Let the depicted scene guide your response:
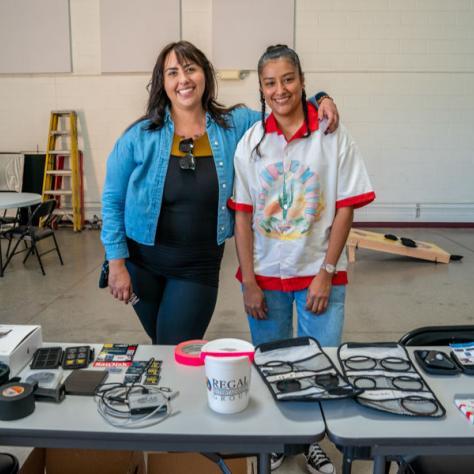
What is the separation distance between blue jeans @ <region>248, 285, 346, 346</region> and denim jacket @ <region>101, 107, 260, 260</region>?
0.32 meters

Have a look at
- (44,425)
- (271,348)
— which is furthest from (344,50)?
(44,425)

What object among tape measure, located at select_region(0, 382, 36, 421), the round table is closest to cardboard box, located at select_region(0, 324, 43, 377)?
tape measure, located at select_region(0, 382, 36, 421)

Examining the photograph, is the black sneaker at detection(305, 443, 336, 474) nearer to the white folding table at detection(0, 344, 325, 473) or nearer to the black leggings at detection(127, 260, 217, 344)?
the black leggings at detection(127, 260, 217, 344)

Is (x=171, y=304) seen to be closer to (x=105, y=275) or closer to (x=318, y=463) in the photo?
(x=105, y=275)

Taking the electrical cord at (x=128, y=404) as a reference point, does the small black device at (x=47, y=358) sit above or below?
above

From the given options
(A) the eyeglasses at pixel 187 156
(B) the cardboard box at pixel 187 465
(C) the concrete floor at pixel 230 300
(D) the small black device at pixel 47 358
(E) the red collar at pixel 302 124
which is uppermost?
(E) the red collar at pixel 302 124

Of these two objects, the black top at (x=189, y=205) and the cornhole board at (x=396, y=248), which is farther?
the cornhole board at (x=396, y=248)

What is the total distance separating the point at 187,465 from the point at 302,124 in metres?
1.13

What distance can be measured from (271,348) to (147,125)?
916 millimetres

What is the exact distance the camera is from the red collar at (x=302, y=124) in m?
1.67

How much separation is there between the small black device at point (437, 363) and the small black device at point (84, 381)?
34.6 inches

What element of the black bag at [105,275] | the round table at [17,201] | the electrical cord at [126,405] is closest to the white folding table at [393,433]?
the electrical cord at [126,405]

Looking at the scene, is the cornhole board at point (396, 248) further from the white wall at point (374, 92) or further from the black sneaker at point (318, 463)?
the black sneaker at point (318, 463)

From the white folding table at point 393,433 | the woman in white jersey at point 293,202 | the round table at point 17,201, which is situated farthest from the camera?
the round table at point 17,201
